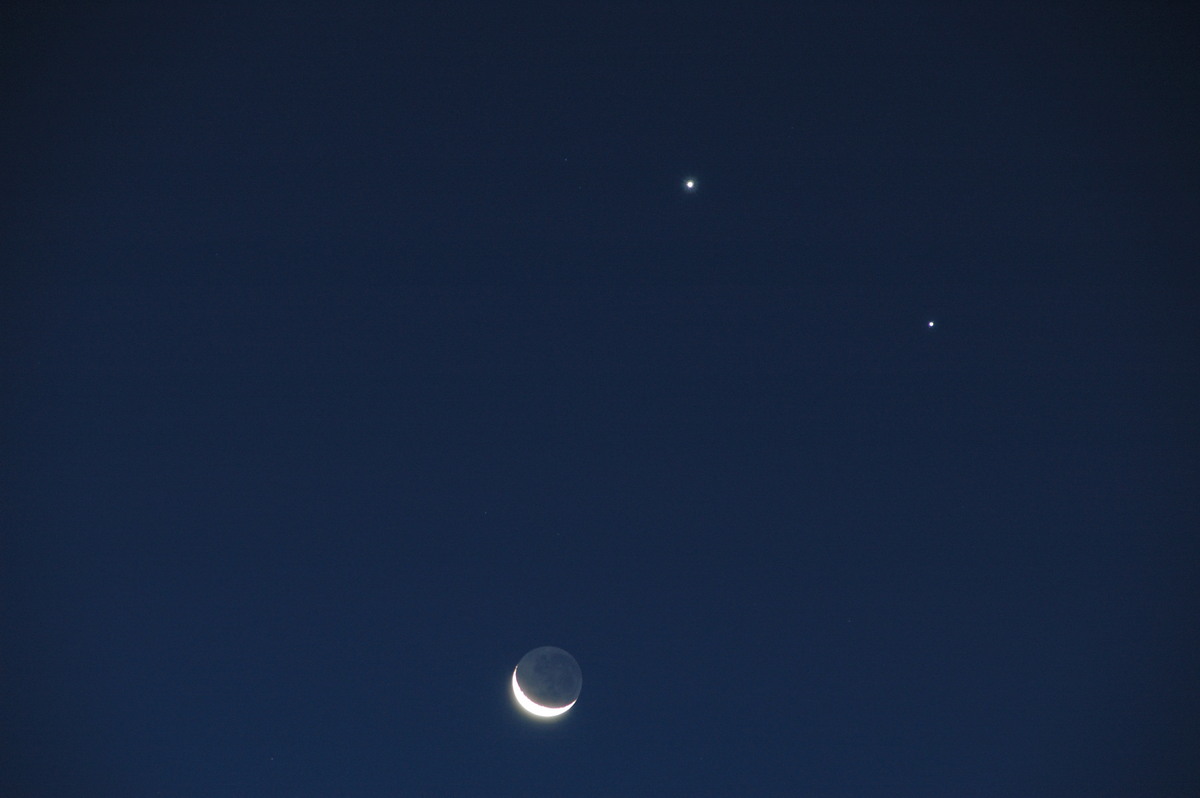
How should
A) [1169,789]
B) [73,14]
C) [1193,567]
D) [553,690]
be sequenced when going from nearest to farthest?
[73,14] < [553,690] < [1193,567] < [1169,789]

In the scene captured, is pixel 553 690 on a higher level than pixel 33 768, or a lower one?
higher

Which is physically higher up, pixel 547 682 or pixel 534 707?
pixel 547 682

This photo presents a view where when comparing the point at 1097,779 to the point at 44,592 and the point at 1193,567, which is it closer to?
the point at 1193,567

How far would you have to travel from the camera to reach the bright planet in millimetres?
7094

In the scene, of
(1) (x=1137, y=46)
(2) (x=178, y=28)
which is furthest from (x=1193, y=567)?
(2) (x=178, y=28)

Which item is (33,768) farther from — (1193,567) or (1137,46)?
(1137,46)

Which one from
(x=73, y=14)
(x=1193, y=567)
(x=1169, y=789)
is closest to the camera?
(x=73, y=14)

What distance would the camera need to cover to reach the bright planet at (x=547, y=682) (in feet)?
23.3

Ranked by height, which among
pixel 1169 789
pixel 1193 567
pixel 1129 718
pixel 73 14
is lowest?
pixel 1169 789

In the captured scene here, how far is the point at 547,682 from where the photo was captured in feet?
23.5

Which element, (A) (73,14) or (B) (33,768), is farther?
(B) (33,768)

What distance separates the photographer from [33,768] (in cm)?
785

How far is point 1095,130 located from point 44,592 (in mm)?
13090

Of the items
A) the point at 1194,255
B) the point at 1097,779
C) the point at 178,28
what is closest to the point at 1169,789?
the point at 1097,779
